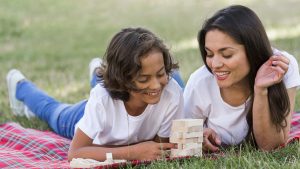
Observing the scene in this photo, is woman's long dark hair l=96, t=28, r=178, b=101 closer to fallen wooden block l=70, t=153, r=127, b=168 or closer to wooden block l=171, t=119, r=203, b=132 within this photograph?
wooden block l=171, t=119, r=203, b=132

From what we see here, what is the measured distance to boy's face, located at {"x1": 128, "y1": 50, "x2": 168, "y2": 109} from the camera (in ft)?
11.8

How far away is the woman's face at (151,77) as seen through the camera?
3594mm

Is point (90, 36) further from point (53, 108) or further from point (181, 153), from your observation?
point (181, 153)

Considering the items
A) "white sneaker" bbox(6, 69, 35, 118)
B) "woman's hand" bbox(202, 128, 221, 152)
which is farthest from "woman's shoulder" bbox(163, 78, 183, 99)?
"white sneaker" bbox(6, 69, 35, 118)

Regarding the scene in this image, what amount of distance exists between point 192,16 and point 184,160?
1032cm

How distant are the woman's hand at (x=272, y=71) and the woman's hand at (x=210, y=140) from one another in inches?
16.0

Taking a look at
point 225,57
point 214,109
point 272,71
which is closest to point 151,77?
point 225,57

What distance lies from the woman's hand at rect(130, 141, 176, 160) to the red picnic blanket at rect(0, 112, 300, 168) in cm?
11

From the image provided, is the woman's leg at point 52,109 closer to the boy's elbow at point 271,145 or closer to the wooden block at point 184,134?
the wooden block at point 184,134

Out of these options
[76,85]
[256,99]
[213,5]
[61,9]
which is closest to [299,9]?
[213,5]

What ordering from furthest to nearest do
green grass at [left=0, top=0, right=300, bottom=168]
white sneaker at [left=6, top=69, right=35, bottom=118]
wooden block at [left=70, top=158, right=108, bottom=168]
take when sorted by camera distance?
white sneaker at [left=6, top=69, right=35, bottom=118] < green grass at [left=0, top=0, right=300, bottom=168] < wooden block at [left=70, top=158, right=108, bottom=168]

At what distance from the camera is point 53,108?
17.1 ft

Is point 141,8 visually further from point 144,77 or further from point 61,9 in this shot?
point 144,77

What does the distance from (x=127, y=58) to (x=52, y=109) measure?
5.74ft
